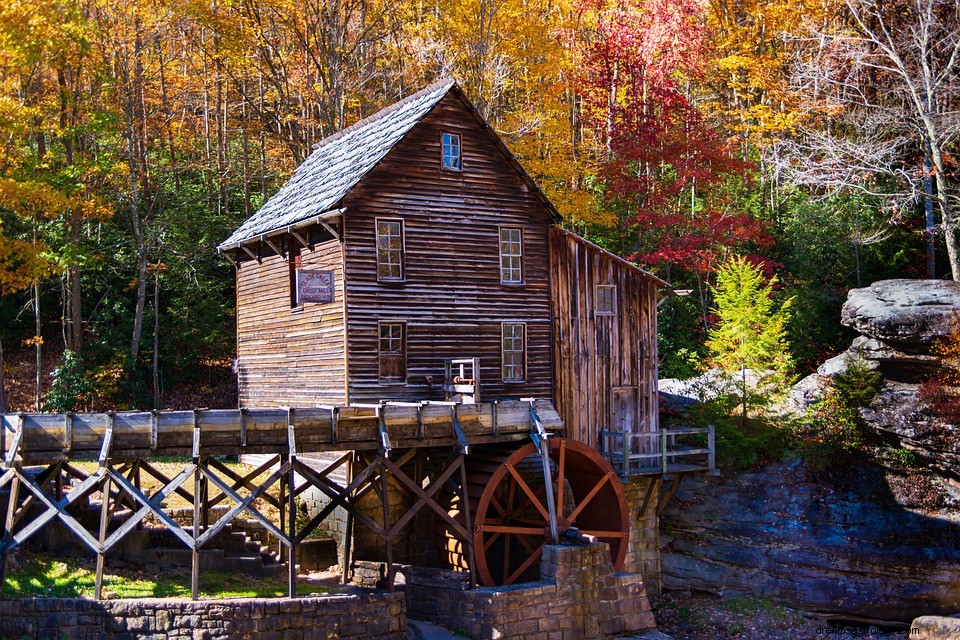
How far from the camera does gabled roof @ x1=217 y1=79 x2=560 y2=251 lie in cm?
1998

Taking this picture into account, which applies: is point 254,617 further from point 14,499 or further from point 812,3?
point 812,3

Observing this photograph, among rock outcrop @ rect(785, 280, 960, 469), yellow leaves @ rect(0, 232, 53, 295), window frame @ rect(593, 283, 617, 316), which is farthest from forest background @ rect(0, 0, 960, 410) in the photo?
window frame @ rect(593, 283, 617, 316)

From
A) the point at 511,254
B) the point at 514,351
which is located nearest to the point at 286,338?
the point at 514,351

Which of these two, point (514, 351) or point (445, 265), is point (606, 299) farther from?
point (445, 265)

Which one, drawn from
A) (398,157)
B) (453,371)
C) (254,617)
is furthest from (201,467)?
(398,157)

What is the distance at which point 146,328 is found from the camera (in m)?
31.2

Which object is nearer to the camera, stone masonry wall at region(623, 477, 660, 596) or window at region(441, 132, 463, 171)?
window at region(441, 132, 463, 171)

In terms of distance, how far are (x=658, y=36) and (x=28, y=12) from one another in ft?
64.0

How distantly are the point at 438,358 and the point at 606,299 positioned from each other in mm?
5057

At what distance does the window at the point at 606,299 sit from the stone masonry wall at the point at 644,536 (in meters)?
4.34

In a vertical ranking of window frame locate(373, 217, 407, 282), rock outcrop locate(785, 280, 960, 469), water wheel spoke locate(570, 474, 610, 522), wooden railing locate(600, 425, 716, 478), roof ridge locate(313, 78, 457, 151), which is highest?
roof ridge locate(313, 78, 457, 151)

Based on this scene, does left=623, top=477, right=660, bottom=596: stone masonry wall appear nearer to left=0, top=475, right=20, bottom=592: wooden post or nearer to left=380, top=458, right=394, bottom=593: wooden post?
left=380, top=458, right=394, bottom=593: wooden post

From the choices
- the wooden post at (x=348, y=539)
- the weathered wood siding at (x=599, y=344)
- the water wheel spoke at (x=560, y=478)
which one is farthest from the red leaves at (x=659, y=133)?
the wooden post at (x=348, y=539)

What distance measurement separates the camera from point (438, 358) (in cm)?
2033
